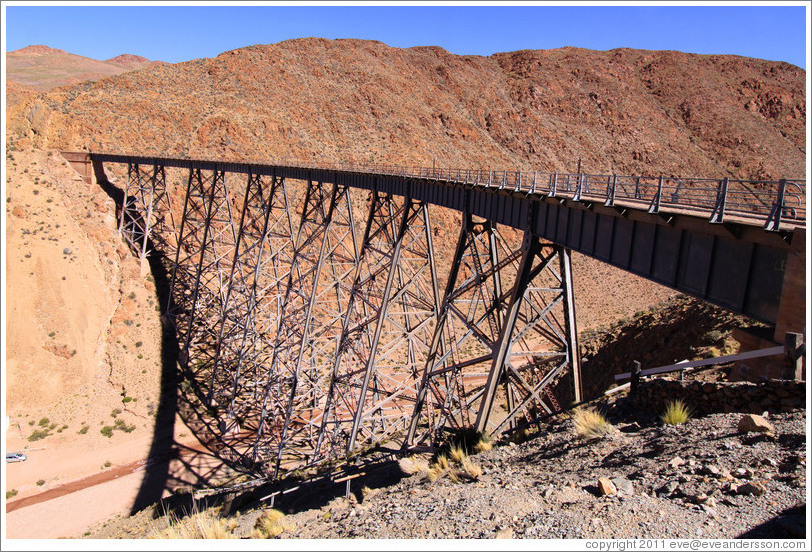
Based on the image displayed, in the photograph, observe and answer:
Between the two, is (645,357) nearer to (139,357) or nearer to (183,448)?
(183,448)

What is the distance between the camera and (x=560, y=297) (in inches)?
411

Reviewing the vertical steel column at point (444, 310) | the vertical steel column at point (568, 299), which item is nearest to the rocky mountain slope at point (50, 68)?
the vertical steel column at point (444, 310)

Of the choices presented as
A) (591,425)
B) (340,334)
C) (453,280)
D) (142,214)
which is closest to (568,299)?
(591,425)

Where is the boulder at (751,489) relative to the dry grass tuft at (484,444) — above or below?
above

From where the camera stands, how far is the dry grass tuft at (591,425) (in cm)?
806

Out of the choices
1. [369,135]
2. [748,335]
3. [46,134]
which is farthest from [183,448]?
[369,135]

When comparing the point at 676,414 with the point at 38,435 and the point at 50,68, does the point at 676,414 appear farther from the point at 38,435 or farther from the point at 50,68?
the point at 50,68

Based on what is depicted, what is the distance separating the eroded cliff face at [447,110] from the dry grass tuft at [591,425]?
3861 cm

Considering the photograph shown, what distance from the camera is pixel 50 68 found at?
Result: 10031 cm

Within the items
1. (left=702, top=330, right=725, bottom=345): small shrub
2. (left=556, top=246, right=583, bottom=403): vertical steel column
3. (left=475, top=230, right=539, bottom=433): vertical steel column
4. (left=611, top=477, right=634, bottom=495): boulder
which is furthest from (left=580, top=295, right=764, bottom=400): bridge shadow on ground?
(left=611, top=477, right=634, bottom=495): boulder

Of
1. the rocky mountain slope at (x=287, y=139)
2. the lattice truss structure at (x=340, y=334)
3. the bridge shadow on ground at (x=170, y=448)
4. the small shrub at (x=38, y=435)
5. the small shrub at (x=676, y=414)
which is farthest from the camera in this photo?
the rocky mountain slope at (x=287, y=139)

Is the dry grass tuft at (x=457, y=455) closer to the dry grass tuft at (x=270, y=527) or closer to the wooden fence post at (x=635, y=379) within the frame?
the dry grass tuft at (x=270, y=527)

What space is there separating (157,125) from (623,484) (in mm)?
43942

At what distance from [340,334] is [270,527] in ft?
47.4
